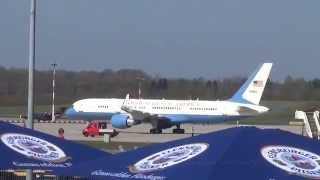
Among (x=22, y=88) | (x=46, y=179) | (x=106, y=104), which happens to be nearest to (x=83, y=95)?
(x=22, y=88)

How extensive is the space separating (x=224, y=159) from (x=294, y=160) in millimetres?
807

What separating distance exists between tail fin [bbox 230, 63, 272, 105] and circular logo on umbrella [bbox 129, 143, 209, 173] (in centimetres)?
5431

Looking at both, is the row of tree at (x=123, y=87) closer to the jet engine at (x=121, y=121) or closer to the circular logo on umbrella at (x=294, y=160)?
the jet engine at (x=121, y=121)

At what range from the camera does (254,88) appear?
6425cm

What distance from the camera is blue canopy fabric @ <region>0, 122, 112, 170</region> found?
10.7 metres

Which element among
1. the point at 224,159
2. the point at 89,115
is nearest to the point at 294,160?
the point at 224,159

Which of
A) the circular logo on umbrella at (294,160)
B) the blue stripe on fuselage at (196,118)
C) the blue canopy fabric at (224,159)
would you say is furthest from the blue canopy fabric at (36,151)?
the blue stripe on fuselage at (196,118)

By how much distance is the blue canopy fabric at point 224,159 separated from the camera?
895cm

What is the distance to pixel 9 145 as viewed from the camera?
11195 millimetres

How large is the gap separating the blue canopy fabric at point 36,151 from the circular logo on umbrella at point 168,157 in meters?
0.85

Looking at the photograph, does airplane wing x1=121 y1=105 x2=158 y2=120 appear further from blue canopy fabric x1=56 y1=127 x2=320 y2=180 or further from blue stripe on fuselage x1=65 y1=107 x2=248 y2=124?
blue canopy fabric x1=56 y1=127 x2=320 y2=180

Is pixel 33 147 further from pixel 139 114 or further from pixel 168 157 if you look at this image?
pixel 139 114

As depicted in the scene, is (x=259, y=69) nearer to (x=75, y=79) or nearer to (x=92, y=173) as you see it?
(x=92, y=173)

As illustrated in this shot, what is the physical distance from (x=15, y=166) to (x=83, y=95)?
11029 centimetres
